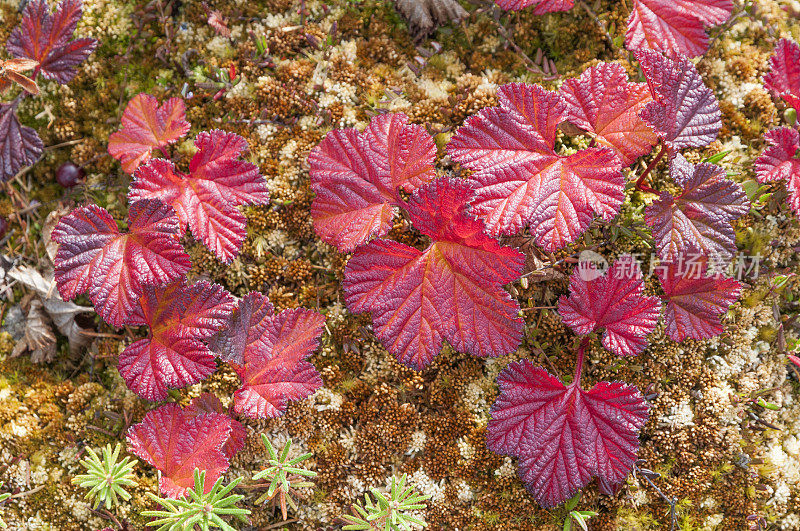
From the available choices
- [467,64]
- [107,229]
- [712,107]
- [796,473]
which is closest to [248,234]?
[107,229]

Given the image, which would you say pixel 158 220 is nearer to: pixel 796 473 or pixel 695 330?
pixel 695 330

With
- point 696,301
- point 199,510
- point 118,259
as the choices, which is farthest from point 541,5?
point 199,510

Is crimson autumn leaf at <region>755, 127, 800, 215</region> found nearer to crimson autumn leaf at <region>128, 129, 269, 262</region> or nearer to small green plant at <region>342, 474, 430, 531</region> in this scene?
small green plant at <region>342, 474, 430, 531</region>

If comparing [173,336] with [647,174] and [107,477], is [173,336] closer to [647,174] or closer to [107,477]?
[107,477]

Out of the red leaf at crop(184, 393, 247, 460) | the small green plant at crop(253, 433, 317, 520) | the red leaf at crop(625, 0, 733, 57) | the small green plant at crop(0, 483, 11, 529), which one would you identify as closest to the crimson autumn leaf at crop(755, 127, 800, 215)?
the red leaf at crop(625, 0, 733, 57)

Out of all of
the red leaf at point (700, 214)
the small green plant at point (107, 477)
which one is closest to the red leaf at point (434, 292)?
the red leaf at point (700, 214)

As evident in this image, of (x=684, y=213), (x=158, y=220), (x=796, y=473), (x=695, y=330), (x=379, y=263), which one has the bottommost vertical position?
(x=796, y=473)

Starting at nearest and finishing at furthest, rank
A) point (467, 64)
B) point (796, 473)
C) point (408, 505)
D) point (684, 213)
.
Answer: point (408, 505), point (684, 213), point (796, 473), point (467, 64)
